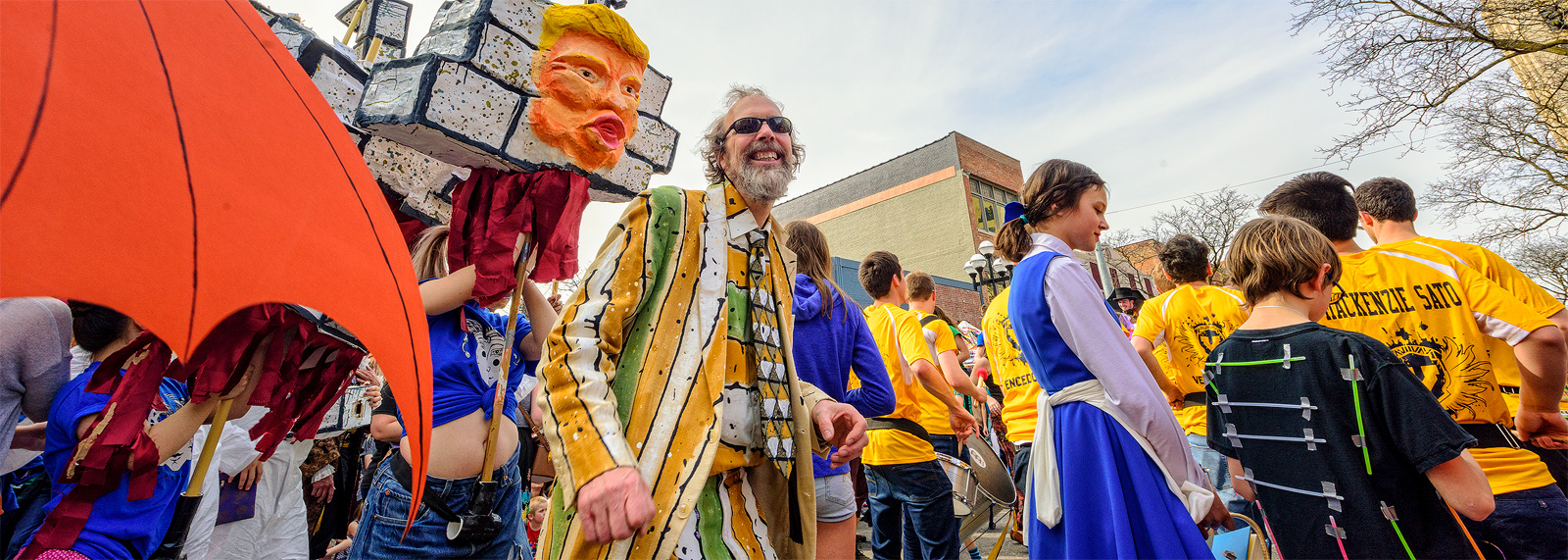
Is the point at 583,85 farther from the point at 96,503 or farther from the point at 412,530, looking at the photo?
the point at 96,503

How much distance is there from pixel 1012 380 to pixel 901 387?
0.65 meters

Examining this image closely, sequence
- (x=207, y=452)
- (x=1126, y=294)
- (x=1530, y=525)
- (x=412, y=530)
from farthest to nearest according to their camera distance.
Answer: (x=1126, y=294), (x=1530, y=525), (x=412, y=530), (x=207, y=452)

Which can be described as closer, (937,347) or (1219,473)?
(1219,473)

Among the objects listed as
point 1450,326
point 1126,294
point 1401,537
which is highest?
point 1126,294

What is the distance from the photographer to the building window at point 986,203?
23016 millimetres

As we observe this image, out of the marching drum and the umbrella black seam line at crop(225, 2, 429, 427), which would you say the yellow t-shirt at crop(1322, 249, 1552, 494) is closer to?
the marching drum

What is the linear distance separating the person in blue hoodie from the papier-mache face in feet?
2.64

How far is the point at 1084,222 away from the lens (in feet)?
7.81

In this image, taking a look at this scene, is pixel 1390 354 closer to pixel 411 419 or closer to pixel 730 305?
pixel 730 305

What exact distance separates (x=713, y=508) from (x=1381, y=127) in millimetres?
10893

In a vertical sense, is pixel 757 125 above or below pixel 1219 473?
above

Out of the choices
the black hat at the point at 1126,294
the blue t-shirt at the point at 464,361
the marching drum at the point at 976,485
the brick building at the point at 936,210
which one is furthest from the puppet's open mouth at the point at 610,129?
the brick building at the point at 936,210

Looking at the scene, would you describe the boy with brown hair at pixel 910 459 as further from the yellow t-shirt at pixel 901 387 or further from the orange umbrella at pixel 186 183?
the orange umbrella at pixel 186 183

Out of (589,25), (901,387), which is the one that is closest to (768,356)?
(589,25)
